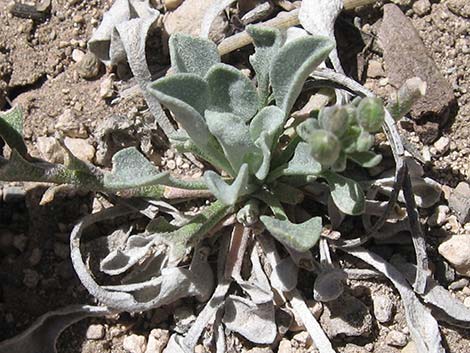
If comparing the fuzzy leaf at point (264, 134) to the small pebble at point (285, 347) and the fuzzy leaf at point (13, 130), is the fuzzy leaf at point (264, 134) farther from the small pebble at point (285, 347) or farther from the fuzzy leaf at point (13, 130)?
the fuzzy leaf at point (13, 130)

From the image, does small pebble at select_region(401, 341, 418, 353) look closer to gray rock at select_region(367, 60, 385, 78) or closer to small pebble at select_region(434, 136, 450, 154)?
small pebble at select_region(434, 136, 450, 154)

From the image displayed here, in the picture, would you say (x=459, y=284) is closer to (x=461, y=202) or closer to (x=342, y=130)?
(x=461, y=202)

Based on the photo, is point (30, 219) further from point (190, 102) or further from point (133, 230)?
point (190, 102)

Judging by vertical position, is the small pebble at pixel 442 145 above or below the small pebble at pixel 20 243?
above

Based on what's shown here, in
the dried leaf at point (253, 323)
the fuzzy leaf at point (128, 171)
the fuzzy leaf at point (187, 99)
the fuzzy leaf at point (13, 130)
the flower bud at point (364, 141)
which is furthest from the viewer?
the dried leaf at point (253, 323)

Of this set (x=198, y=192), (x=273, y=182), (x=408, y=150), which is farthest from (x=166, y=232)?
(x=408, y=150)

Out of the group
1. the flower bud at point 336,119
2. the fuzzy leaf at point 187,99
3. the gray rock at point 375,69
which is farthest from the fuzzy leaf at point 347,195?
the gray rock at point 375,69

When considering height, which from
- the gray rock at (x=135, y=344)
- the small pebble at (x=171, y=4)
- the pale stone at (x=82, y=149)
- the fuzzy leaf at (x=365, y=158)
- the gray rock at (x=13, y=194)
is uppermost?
the small pebble at (x=171, y=4)

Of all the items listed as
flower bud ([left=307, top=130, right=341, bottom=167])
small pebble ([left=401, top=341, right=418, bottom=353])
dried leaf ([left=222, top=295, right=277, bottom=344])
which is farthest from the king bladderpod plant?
small pebble ([left=401, top=341, right=418, bottom=353])
